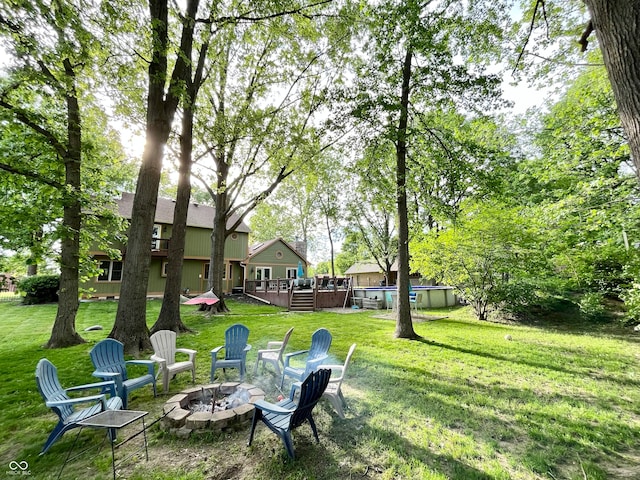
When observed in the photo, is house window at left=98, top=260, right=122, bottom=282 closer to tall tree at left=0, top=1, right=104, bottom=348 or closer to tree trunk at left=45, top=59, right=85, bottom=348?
tall tree at left=0, top=1, right=104, bottom=348

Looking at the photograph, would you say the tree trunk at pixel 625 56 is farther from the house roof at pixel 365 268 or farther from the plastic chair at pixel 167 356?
the house roof at pixel 365 268

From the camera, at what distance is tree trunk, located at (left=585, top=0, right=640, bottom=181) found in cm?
197

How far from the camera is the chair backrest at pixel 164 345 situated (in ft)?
14.9

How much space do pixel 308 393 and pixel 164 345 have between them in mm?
3245

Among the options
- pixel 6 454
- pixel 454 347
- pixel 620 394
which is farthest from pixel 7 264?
pixel 620 394

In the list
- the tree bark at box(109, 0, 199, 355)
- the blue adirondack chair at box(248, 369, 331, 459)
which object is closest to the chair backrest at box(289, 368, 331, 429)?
the blue adirondack chair at box(248, 369, 331, 459)

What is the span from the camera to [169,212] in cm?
2019

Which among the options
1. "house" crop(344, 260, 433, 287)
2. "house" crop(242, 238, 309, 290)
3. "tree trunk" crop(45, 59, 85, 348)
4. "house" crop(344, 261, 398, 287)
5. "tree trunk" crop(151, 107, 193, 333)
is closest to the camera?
"tree trunk" crop(45, 59, 85, 348)

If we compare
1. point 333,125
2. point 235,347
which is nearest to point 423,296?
point 333,125

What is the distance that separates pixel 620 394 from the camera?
4254mm

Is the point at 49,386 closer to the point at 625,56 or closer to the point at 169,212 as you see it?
the point at 625,56

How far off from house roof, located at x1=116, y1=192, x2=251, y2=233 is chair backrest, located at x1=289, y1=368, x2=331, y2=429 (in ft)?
61.1

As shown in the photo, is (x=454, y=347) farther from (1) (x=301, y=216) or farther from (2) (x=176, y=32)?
(1) (x=301, y=216)

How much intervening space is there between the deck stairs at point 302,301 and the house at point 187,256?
7961 millimetres
